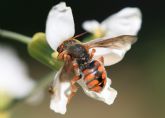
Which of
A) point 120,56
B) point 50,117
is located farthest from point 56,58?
point 50,117

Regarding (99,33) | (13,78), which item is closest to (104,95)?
(99,33)

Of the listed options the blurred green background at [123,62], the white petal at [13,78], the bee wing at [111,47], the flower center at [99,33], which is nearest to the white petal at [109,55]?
the bee wing at [111,47]

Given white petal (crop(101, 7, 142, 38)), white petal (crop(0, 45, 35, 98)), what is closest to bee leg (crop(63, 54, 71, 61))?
white petal (crop(101, 7, 142, 38))

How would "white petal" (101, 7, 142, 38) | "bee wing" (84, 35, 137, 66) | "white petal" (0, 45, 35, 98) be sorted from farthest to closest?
"white petal" (0, 45, 35, 98), "white petal" (101, 7, 142, 38), "bee wing" (84, 35, 137, 66)

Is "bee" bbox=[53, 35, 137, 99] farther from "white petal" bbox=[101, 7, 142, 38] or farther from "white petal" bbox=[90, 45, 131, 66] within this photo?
"white petal" bbox=[101, 7, 142, 38]

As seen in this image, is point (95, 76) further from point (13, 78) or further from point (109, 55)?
point (13, 78)

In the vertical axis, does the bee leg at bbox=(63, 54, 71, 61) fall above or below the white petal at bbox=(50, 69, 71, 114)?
above

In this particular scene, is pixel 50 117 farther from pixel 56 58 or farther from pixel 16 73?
pixel 56 58
